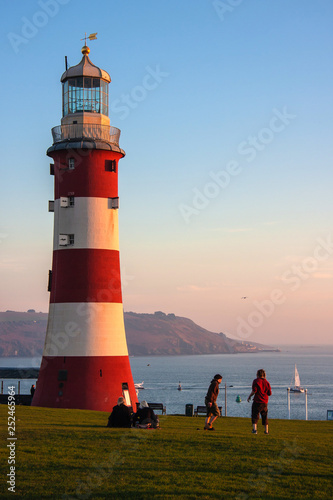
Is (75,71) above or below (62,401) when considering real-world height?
above

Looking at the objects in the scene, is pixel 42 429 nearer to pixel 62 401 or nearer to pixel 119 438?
pixel 119 438

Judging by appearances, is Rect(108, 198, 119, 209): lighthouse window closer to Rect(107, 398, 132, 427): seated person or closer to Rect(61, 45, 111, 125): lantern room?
Rect(61, 45, 111, 125): lantern room

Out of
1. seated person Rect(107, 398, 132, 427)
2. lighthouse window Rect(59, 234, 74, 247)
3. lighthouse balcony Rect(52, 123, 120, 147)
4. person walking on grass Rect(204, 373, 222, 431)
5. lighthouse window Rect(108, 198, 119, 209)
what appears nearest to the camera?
seated person Rect(107, 398, 132, 427)

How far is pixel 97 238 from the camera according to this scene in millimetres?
29031

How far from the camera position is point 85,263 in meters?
28.8

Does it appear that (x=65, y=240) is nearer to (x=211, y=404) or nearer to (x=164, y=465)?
(x=211, y=404)

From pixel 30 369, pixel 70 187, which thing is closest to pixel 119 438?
pixel 70 187

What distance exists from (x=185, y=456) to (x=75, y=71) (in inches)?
844

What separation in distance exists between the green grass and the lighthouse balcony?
16.3m

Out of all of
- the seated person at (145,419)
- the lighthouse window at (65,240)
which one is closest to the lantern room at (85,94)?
the lighthouse window at (65,240)

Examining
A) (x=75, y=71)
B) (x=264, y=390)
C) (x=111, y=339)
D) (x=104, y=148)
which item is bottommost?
(x=264, y=390)

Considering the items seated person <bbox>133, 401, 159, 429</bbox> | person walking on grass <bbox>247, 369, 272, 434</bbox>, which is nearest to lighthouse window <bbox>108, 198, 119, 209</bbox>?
seated person <bbox>133, 401, 159, 429</bbox>

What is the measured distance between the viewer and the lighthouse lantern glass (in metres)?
30.4

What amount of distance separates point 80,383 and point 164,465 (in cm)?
1587
